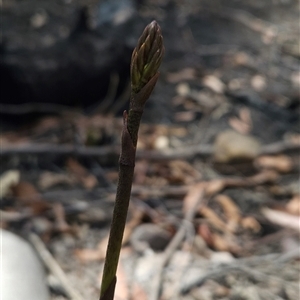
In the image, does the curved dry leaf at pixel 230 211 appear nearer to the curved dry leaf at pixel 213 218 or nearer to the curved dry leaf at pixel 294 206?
the curved dry leaf at pixel 213 218

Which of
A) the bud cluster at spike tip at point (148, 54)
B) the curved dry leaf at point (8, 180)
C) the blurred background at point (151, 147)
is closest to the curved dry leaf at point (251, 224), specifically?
the blurred background at point (151, 147)

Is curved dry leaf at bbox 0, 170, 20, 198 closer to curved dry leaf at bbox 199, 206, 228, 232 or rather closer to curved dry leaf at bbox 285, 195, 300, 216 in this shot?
curved dry leaf at bbox 199, 206, 228, 232

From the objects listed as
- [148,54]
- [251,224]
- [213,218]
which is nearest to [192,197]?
[213,218]

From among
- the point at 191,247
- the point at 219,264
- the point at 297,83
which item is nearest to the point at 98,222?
the point at 191,247

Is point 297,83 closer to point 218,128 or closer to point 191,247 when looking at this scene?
point 218,128

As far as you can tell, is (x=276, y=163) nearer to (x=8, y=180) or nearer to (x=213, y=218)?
(x=213, y=218)

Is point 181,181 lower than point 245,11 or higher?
higher
